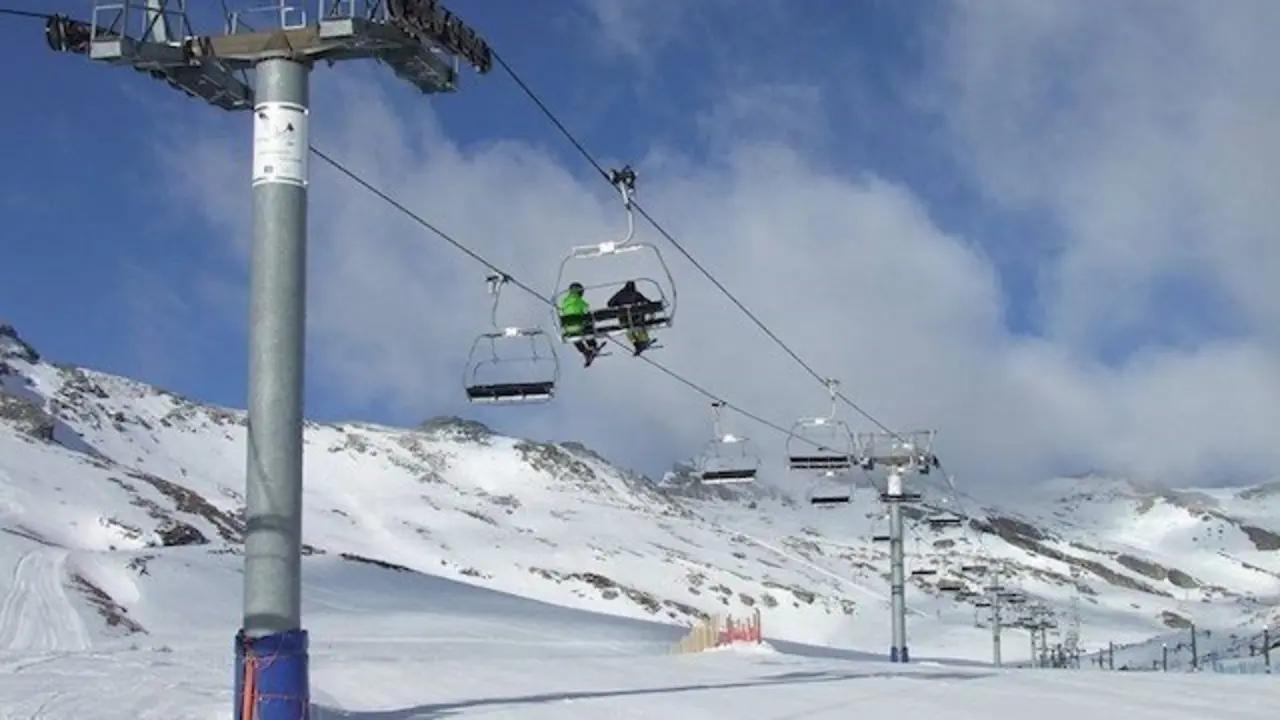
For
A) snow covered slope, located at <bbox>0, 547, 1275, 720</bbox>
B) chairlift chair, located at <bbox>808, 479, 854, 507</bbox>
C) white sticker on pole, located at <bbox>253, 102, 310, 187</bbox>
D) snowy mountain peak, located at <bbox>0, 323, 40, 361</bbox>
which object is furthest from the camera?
snowy mountain peak, located at <bbox>0, 323, 40, 361</bbox>

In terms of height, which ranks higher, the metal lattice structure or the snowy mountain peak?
the snowy mountain peak

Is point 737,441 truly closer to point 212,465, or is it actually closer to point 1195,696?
point 1195,696

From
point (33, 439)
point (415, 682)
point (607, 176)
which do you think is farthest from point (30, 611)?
point (33, 439)

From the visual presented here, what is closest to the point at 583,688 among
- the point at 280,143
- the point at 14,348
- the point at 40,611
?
the point at 280,143

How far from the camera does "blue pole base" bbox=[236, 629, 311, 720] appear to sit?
12.5 m

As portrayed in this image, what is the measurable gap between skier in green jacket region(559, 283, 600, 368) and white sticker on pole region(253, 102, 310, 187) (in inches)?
196

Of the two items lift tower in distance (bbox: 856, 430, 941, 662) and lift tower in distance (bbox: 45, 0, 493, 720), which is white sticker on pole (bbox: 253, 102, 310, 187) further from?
lift tower in distance (bbox: 856, 430, 941, 662)

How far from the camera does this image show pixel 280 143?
1357 centimetres

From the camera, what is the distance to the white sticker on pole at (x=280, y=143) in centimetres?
1353

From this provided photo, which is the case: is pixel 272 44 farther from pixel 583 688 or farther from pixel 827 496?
pixel 827 496

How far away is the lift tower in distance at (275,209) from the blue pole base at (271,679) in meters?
0.01

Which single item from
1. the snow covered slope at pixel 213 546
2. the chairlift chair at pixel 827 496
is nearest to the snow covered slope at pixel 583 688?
the chairlift chair at pixel 827 496

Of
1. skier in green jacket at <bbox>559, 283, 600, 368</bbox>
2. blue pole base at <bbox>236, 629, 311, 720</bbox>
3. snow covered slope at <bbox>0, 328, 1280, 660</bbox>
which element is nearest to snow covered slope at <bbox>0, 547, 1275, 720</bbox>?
blue pole base at <bbox>236, 629, 311, 720</bbox>

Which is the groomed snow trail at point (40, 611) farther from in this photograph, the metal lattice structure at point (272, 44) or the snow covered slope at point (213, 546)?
the metal lattice structure at point (272, 44)
